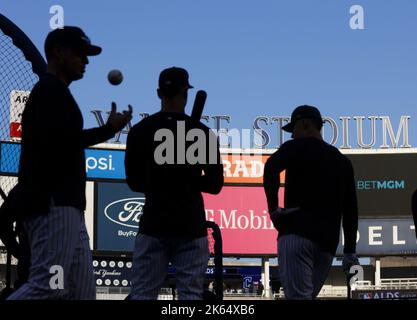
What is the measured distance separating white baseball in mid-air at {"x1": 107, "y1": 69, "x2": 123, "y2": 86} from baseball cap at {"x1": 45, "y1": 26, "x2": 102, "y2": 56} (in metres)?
0.57

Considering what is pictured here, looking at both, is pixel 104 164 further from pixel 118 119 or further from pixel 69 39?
pixel 118 119

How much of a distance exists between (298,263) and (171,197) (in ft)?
3.73

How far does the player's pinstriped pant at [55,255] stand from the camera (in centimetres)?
420

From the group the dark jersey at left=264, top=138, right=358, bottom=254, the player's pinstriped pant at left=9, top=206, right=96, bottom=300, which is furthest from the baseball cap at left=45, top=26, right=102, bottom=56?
the dark jersey at left=264, top=138, right=358, bottom=254

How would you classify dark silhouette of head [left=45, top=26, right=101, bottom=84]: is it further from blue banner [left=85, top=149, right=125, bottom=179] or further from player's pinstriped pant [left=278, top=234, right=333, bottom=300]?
blue banner [left=85, top=149, right=125, bottom=179]

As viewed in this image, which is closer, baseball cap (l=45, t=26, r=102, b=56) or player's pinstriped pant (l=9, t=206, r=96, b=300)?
player's pinstriped pant (l=9, t=206, r=96, b=300)

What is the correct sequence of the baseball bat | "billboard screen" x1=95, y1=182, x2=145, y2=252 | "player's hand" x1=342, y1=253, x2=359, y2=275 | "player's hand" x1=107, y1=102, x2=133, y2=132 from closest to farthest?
1. "player's hand" x1=107, y1=102, x2=133, y2=132
2. the baseball bat
3. "player's hand" x1=342, y1=253, x2=359, y2=275
4. "billboard screen" x1=95, y1=182, x2=145, y2=252

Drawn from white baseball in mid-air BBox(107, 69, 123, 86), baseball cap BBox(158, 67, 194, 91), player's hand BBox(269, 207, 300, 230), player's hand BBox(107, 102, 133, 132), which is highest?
white baseball in mid-air BBox(107, 69, 123, 86)

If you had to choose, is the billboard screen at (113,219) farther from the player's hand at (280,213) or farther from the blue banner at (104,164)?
the player's hand at (280,213)

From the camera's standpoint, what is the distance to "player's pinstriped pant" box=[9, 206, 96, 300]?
4195 mm

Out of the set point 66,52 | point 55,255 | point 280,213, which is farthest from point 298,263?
point 66,52

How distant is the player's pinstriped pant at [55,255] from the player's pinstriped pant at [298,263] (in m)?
1.57
